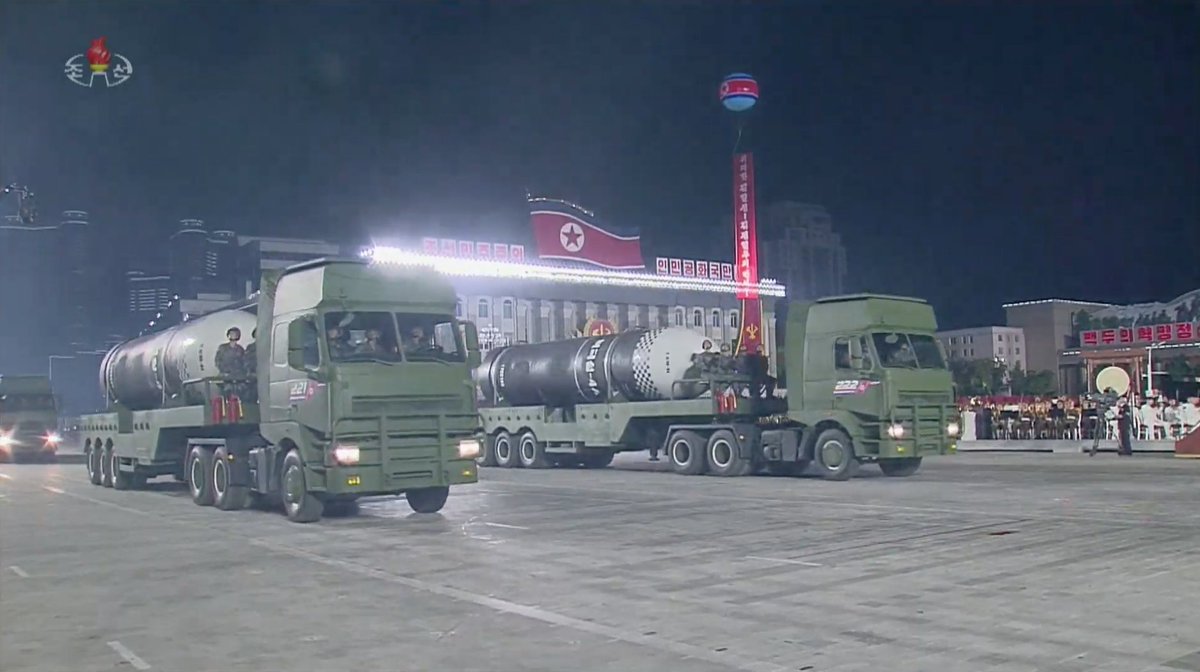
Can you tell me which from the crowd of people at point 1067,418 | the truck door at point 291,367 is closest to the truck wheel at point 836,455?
the truck door at point 291,367

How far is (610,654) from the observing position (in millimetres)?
7055

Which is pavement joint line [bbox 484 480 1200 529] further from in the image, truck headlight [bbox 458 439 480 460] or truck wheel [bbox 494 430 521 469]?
truck wheel [bbox 494 430 521 469]

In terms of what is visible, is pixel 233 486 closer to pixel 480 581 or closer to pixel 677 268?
pixel 480 581

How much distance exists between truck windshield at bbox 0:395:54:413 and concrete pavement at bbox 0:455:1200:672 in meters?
24.6

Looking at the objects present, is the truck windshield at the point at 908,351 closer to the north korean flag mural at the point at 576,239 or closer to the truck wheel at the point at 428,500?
the truck wheel at the point at 428,500

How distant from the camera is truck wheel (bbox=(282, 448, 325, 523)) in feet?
50.8

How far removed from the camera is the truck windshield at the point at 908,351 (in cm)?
2139

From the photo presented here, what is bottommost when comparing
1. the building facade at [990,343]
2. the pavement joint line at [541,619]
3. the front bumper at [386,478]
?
the pavement joint line at [541,619]

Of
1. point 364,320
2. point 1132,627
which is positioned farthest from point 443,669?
point 364,320

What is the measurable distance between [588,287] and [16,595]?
7444 cm

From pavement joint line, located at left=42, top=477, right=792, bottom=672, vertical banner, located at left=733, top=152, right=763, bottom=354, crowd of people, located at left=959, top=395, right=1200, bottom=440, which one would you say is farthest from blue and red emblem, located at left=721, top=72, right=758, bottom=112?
pavement joint line, located at left=42, top=477, right=792, bottom=672

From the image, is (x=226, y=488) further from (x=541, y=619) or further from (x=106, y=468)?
(x=541, y=619)

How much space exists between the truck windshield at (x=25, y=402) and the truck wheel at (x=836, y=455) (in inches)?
1199

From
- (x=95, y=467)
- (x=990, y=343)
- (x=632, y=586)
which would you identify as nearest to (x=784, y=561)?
(x=632, y=586)
